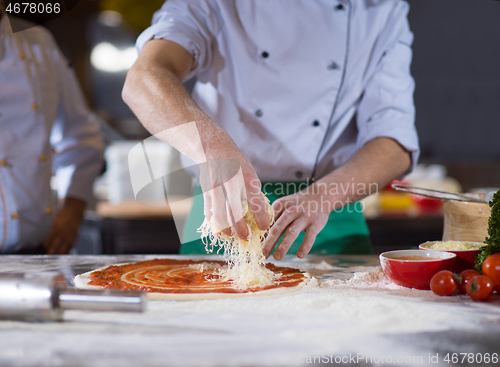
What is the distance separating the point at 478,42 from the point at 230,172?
Answer: 17.9 feet

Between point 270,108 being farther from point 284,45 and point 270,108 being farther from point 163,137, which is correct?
point 163,137

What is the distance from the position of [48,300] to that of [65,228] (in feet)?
4.22

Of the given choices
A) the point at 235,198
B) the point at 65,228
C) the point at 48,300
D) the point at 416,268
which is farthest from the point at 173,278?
the point at 65,228

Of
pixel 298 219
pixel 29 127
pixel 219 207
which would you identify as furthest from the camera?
pixel 29 127

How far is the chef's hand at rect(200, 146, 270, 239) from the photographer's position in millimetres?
1077

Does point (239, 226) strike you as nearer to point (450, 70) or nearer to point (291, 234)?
point (291, 234)

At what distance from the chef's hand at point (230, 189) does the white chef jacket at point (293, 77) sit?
53 cm

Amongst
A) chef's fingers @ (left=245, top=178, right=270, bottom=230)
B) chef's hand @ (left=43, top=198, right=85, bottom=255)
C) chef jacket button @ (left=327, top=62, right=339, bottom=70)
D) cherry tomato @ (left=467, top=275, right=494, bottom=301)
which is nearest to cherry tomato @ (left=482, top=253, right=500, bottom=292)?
cherry tomato @ (left=467, top=275, right=494, bottom=301)

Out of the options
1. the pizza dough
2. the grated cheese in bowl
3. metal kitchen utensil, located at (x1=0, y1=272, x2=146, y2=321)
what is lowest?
the pizza dough

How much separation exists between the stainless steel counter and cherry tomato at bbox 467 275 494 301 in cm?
2

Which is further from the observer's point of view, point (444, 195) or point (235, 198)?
point (444, 195)

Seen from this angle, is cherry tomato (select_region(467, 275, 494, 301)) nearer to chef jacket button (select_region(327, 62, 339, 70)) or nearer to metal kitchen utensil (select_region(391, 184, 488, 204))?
metal kitchen utensil (select_region(391, 184, 488, 204))

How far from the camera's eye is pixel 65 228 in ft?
6.66

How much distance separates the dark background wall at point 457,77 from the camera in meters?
5.31
